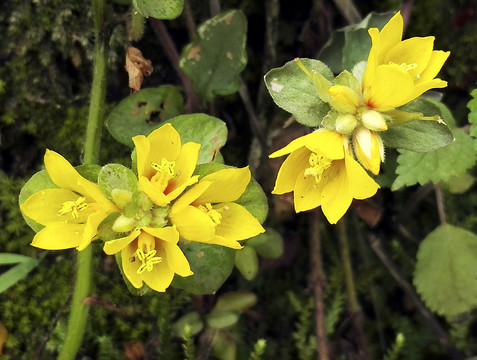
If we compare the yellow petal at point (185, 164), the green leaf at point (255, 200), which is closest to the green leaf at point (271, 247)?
the green leaf at point (255, 200)

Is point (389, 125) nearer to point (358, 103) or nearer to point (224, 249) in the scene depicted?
point (358, 103)

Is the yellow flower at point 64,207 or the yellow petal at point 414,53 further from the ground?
the yellow flower at point 64,207

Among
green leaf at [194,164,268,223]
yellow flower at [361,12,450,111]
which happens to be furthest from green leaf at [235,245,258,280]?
yellow flower at [361,12,450,111]

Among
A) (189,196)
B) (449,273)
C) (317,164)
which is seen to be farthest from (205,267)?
(449,273)

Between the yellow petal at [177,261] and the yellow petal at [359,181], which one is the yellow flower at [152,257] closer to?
the yellow petal at [177,261]

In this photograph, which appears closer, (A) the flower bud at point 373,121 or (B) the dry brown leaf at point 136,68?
(A) the flower bud at point 373,121
